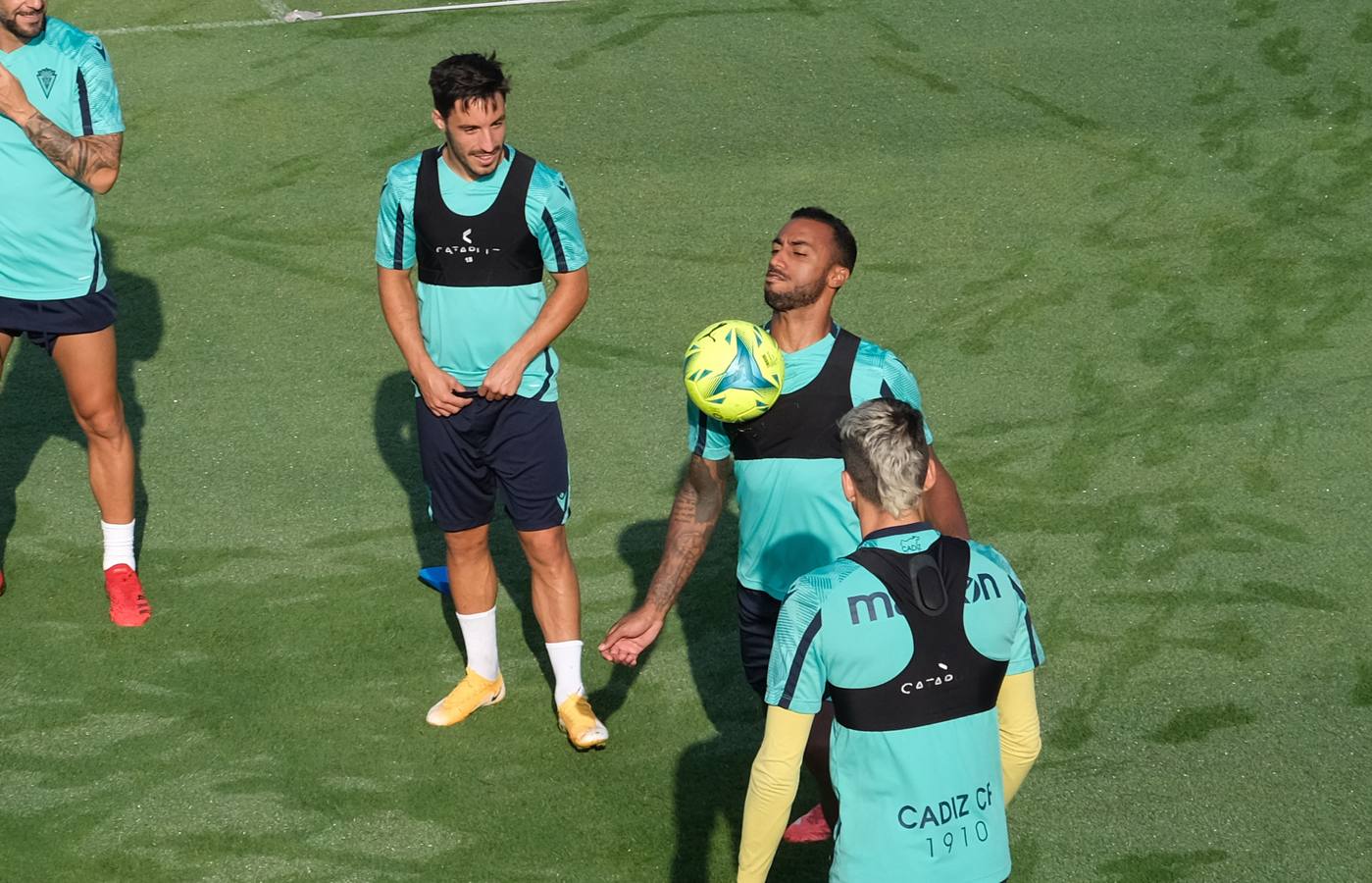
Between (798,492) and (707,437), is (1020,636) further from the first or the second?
(707,437)

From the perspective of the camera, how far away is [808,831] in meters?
5.39

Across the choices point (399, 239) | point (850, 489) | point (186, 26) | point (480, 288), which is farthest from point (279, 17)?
point (850, 489)

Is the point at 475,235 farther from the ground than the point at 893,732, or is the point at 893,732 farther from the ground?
the point at 475,235

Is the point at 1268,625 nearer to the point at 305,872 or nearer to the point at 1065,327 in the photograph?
the point at 1065,327

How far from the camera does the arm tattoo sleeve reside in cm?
582

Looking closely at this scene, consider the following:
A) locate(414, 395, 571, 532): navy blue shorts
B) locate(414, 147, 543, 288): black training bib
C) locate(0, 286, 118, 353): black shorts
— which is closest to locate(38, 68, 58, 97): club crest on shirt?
locate(0, 286, 118, 353): black shorts


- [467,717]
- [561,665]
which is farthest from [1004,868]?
[467,717]

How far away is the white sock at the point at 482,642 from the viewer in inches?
235

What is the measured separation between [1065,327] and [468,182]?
14.8 ft

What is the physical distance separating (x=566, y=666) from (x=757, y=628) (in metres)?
1.16

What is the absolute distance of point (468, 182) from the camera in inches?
210

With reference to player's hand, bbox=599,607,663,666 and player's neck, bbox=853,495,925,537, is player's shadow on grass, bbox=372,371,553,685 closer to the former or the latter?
player's hand, bbox=599,607,663,666

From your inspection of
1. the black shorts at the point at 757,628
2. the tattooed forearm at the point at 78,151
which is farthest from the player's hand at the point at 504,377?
the tattooed forearm at the point at 78,151

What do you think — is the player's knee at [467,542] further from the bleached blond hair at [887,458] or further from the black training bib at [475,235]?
the bleached blond hair at [887,458]
